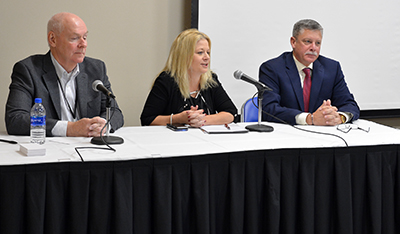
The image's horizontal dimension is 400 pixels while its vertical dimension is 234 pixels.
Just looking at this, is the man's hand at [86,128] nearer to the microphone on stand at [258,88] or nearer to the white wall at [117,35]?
the microphone on stand at [258,88]

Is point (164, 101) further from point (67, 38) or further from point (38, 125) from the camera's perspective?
point (38, 125)

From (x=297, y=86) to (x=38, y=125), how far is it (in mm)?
1796

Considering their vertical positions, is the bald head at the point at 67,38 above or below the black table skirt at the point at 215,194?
above

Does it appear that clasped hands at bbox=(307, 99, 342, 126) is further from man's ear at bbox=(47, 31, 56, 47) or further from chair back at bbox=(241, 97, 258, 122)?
man's ear at bbox=(47, 31, 56, 47)

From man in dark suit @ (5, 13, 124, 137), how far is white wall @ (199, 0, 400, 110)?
4.92 feet

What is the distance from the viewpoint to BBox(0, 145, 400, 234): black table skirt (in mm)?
1613

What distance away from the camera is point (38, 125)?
79.3 inches

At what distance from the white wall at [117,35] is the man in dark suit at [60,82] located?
1097 mm

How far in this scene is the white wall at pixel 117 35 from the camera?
11.1 feet

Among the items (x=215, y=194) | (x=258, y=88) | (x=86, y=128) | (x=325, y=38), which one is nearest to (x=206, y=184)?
(x=215, y=194)

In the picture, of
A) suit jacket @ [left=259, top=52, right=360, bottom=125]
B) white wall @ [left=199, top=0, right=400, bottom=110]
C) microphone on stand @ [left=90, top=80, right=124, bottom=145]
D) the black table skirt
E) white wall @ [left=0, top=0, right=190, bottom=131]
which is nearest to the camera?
the black table skirt

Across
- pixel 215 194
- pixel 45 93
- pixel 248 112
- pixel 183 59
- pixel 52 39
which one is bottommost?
pixel 215 194

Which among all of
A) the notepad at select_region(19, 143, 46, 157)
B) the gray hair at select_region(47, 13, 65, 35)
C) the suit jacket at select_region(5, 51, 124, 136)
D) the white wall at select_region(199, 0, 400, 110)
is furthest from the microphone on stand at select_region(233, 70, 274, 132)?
the white wall at select_region(199, 0, 400, 110)

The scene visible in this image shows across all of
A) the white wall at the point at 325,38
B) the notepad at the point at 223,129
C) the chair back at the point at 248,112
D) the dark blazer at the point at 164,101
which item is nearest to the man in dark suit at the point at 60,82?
the dark blazer at the point at 164,101
